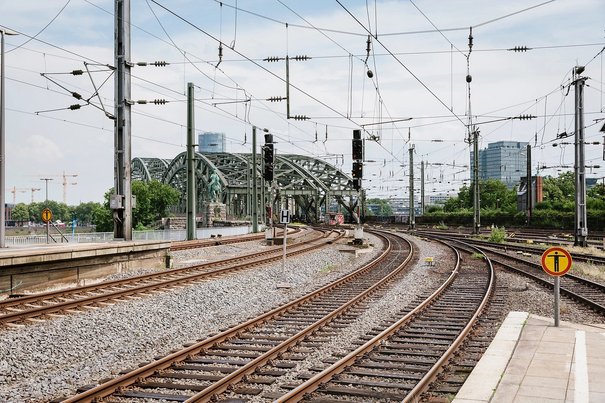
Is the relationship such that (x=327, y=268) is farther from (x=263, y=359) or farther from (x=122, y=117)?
(x=263, y=359)

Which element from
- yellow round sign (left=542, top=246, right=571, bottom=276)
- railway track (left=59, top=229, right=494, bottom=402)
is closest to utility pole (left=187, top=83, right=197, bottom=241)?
railway track (left=59, top=229, right=494, bottom=402)

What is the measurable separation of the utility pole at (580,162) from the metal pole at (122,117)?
23891mm

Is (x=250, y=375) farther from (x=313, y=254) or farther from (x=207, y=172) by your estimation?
(x=207, y=172)

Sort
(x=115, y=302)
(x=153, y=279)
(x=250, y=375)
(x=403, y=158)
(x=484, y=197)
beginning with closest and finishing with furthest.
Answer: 1. (x=250, y=375)
2. (x=115, y=302)
3. (x=153, y=279)
4. (x=403, y=158)
5. (x=484, y=197)

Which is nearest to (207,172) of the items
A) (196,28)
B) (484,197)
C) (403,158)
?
Result: (403,158)

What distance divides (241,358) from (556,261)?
6.16 m

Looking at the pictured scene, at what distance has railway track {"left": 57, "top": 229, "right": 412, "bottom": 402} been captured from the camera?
26.1ft

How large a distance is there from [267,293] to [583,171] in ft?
75.9

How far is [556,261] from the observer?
11.6 m

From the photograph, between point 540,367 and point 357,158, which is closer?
point 540,367

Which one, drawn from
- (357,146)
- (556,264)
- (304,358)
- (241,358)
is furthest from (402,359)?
(357,146)

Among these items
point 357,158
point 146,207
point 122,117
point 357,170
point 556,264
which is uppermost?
point 122,117

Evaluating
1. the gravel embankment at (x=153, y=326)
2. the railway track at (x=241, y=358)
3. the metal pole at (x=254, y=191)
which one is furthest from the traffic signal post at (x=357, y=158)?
the metal pole at (x=254, y=191)

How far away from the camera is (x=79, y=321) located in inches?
480
